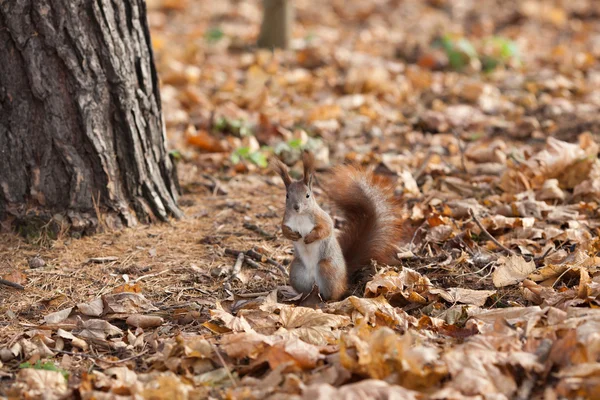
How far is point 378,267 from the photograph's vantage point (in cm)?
330

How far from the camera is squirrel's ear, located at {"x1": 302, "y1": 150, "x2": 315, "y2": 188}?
114 inches

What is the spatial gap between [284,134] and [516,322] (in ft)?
9.68

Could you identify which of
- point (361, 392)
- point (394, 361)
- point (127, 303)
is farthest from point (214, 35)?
point (361, 392)

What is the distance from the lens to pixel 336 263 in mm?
3064

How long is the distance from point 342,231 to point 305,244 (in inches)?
18.6

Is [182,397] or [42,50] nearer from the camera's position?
[182,397]

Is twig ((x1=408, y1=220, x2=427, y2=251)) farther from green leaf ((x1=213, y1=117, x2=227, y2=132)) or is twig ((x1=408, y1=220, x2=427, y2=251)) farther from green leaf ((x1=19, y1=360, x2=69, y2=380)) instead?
green leaf ((x1=213, y1=117, x2=227, y2=132))

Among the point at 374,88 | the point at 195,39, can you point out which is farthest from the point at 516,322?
the point at 195,39

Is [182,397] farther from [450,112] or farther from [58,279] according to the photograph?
[450,112]

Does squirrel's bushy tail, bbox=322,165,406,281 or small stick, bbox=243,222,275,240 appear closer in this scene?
squirrel's bushy tail, bbox=322,165,406,281

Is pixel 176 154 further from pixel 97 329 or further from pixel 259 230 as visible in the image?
pixel 97 329

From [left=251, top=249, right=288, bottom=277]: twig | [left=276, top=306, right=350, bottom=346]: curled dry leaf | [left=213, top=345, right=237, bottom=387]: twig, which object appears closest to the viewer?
[left=213, top=345, right=237, bottom=387]: twig

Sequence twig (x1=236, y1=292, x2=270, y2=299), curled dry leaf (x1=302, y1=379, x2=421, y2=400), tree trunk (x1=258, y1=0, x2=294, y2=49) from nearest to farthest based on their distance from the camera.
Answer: curled dry leaf (x1=302, y1=379, x2=421, y2=400), twig (x1=236, y1=292, x2=270, y2=299), tree trunk (x1=258, y1=0, x2=294, y2=49)

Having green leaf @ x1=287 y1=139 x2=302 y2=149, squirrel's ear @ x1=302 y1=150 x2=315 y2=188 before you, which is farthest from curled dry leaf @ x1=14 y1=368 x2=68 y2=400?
green leaf @ x1=287 y1=139 x2=302 y2=149
